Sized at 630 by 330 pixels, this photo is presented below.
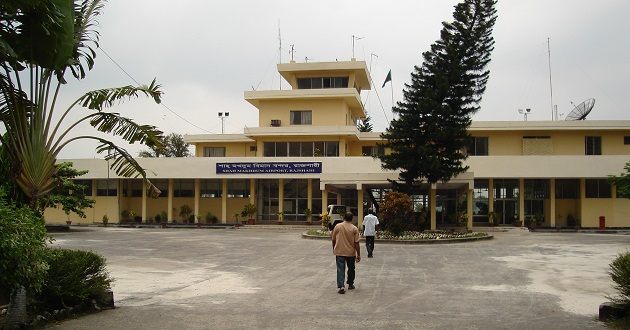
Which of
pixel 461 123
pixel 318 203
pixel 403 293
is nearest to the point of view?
pixel 403 293

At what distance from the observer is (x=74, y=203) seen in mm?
30781

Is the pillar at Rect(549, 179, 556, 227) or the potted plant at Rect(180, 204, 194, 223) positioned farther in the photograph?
the potted plant at Rect(180, 204, 194, 223)

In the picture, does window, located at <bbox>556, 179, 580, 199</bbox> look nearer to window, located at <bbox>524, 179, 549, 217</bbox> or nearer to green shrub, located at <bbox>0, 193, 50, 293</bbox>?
window, located at <bbox>524, 179, 549, 217</bbox>

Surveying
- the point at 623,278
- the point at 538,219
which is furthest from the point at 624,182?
the point at 623,278

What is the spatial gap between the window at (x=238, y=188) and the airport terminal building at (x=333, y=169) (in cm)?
7

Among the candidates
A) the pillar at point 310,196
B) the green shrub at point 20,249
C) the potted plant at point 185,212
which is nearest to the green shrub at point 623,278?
the green shrub at point 20,249

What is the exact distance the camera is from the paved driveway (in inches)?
323

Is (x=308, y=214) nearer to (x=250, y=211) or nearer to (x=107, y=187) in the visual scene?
(x=250, y=211)

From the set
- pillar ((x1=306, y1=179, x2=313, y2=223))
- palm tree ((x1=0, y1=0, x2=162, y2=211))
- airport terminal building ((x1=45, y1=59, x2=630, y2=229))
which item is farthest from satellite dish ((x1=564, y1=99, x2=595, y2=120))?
Answer: palm tree ((x1=0, y1=0, x2=162, y2=211))

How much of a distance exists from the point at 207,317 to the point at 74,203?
25113mm

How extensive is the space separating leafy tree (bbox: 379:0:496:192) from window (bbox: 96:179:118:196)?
808 inches

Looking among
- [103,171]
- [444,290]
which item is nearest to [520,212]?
[444,290]

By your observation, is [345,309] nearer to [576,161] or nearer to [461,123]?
[461,123]

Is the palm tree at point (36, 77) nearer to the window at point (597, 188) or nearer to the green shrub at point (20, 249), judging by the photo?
the green shrub at point (20, 249)
